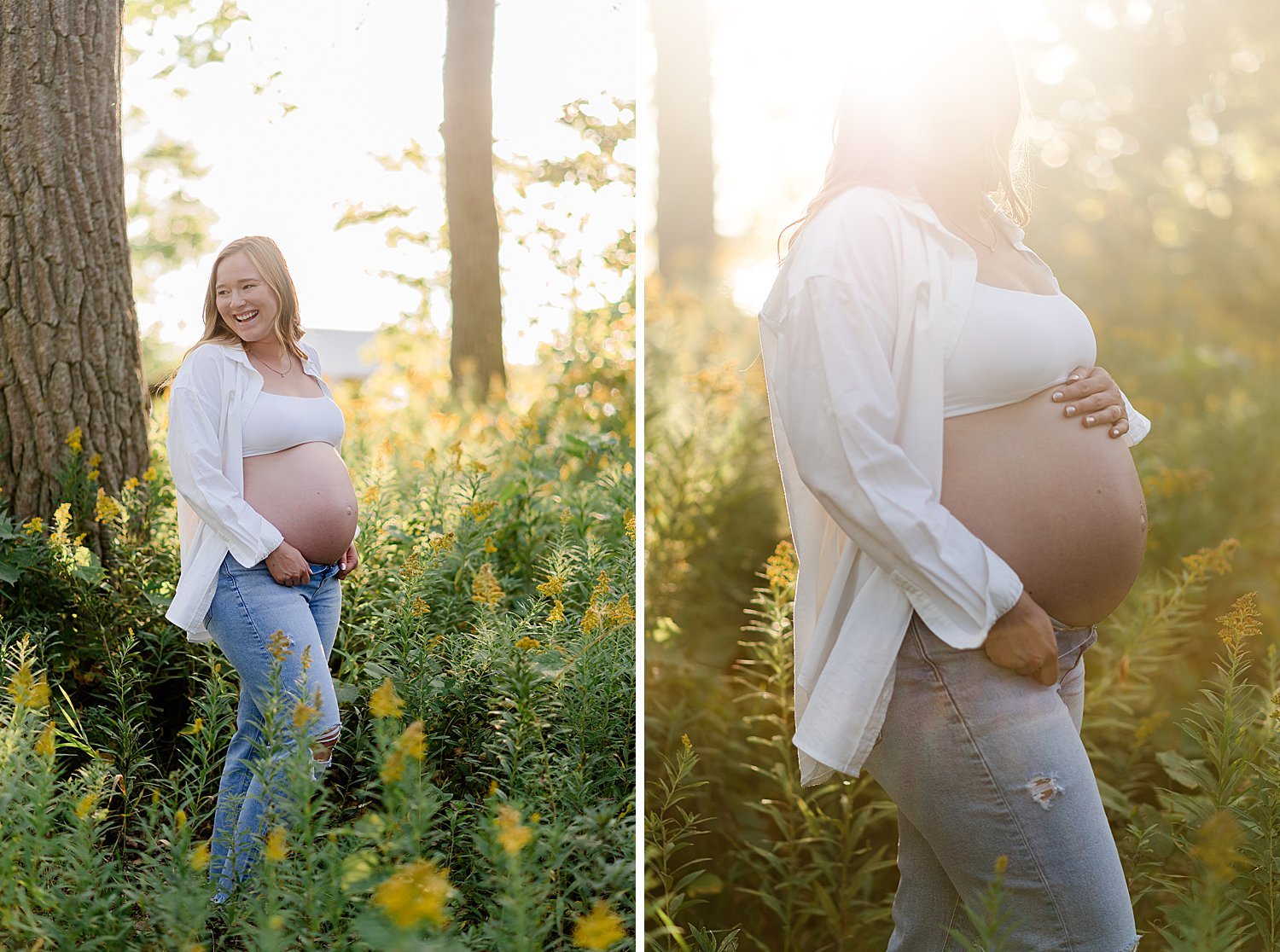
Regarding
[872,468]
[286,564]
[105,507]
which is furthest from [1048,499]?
[105,507]

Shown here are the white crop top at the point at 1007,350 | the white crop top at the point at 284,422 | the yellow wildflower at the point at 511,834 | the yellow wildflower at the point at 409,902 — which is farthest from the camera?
the white crop top at the point at 284,422

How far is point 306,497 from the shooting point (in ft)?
7.64

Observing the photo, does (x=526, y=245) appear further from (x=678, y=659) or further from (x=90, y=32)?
(x=678, y=659)

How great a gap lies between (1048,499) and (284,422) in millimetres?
1577

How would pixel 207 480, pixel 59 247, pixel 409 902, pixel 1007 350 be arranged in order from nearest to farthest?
pixel 409 902 → pixel 1007 350 → pixel 207 480 → pixel 59 247

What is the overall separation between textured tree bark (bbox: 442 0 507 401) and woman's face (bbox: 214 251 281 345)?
2973 millimetres

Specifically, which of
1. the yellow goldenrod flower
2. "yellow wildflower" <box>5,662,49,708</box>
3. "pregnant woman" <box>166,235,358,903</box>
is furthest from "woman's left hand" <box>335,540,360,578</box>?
the yellow goldenrod flower

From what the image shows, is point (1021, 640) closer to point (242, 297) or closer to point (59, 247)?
point (242, 297)

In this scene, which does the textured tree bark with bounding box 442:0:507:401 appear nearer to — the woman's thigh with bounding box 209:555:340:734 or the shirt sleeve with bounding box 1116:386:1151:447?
the woman's thigh with bounding box 209:555:340:734

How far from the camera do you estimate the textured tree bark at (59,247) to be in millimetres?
3189

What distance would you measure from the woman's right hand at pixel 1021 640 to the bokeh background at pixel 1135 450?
0.32m

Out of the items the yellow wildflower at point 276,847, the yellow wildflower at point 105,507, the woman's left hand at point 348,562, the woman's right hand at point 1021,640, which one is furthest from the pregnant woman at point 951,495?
the yellow wildflower at point 105,507

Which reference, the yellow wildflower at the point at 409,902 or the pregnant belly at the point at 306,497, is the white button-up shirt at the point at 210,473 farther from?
the yellow wildflower at the point at 409,902

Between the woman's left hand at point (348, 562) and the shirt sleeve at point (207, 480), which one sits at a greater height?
the shirt sleeve at point (207, 480)
